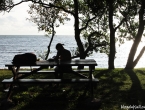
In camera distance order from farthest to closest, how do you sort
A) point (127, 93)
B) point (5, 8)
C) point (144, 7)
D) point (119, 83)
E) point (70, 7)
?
point (70, 7)
point (5, 8)
point (144, 7)
point (119, 83)
point (127, 93)

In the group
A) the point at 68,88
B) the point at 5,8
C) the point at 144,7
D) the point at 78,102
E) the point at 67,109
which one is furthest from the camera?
the point at 5,8

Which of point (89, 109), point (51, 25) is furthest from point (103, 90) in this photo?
point (51, 25)

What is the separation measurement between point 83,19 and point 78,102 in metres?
18.6

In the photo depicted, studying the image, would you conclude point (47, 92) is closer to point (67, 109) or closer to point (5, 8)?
point (67, 109)

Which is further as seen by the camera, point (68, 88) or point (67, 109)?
point (68, 88)

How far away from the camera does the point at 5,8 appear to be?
1805 centimetres

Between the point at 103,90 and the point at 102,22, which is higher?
the point at 102,22

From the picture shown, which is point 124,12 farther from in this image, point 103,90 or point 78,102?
point 78,102

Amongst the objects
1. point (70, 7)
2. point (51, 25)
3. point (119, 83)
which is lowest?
point (119, 83)

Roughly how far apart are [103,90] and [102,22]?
1695cm

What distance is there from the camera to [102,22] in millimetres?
25156

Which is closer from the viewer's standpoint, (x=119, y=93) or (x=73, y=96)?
(x=73, y=96)

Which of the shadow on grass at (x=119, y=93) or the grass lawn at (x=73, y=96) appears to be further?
the shadow on grass at (x=119, y=93)

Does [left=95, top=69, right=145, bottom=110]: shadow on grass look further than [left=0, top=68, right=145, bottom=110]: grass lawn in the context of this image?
Yes
